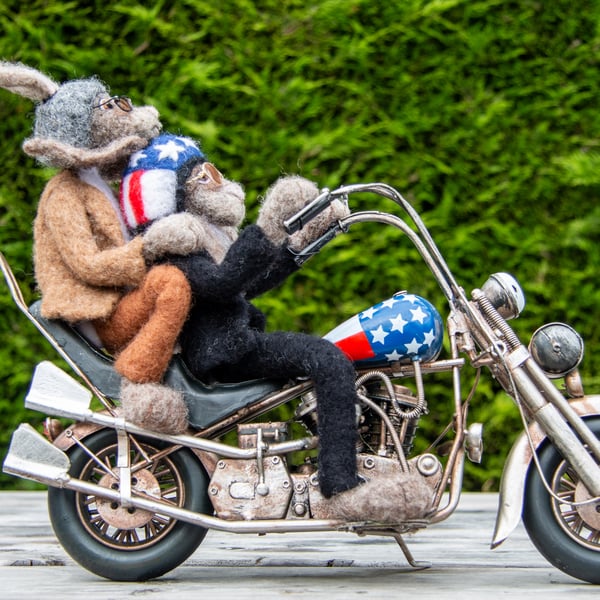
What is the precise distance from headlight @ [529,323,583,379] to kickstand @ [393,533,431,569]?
2.60 ft

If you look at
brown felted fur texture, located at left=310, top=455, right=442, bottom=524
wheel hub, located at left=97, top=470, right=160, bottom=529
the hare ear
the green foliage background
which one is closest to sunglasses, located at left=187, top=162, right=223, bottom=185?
the hare ear

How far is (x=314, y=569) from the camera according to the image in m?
4.21

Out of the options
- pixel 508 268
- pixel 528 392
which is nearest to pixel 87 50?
pixel 508 268

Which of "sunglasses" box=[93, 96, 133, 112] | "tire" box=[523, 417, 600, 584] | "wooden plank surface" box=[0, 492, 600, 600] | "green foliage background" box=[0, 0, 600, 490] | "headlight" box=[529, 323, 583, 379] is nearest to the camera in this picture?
"wooden plank surface" box=[0, 492, 600, 600]

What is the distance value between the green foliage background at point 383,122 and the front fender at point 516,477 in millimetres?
2308

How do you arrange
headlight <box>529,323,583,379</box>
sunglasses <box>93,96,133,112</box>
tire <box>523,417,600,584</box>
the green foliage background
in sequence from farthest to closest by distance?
the green foliage background, sunglasses <box>93,96,133,112</box>, headlight <box>529,323,583,379</box>, tire <box>523,417,600,584</box>

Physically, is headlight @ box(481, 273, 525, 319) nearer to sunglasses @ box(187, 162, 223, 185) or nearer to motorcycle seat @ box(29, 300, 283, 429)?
motorcycle seat @ box(29, 300, 283, 429)

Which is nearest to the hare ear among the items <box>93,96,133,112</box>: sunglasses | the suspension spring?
<box>93,96,133,112</box>: sunglasses

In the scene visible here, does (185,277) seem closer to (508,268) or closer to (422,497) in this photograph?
(422,497)

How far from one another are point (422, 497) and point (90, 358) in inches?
49.7

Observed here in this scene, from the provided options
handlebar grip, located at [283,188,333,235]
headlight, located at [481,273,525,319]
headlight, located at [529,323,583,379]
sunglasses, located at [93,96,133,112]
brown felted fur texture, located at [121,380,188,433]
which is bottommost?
brown felted fur texture, located at [121,380,188,433]

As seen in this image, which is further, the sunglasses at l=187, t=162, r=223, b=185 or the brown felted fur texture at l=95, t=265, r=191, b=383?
the sunglasses at l=187, t=162, r=223, b=185

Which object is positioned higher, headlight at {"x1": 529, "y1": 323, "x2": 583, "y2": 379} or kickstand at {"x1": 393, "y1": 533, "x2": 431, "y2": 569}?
headlight at {"x1": 529, "y1": 323, "x2": 583, "y2": 379}

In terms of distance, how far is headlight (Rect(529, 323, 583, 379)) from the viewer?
383 centimetres
